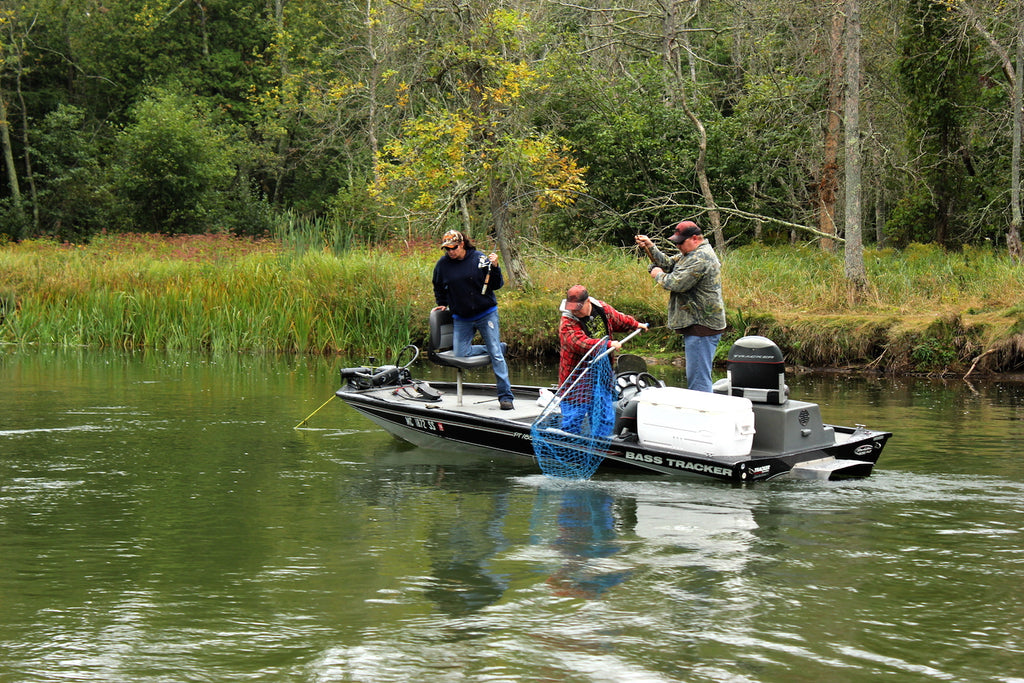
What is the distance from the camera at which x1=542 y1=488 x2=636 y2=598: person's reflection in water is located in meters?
6.60

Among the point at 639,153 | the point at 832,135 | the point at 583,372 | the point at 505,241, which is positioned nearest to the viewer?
the point at 583,372

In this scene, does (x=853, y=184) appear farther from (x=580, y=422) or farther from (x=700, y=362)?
(x=580, y=422)

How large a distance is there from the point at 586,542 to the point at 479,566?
Result: 92 centimetres

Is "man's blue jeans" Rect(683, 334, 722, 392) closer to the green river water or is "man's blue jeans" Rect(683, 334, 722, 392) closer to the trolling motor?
the green river water

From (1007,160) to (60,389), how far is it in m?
18.2

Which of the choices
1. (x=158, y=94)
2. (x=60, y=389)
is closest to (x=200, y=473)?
(x=60, y=389)

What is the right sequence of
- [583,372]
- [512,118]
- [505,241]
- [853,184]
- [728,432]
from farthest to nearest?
[512,118], [505,241], [853,184], [583,372], [728,432]

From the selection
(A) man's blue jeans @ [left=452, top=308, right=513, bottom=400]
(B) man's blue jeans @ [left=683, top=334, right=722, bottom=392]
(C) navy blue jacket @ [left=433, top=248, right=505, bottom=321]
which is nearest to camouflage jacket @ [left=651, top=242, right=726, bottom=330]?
(B) man's blue jeans @ [left=683, top=334, right=722, bottom=392]

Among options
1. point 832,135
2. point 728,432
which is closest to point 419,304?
point 832,135

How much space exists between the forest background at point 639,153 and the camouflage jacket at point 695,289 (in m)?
8.75

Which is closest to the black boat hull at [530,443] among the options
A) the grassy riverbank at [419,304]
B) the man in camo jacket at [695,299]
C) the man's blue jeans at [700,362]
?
the man's blue jeans at [700,362]

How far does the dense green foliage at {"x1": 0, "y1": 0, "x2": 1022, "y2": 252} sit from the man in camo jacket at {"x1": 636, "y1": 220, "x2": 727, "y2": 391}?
11.3 metres

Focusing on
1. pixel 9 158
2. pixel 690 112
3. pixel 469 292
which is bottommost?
pixel 469 292

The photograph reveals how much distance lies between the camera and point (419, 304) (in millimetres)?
20016
